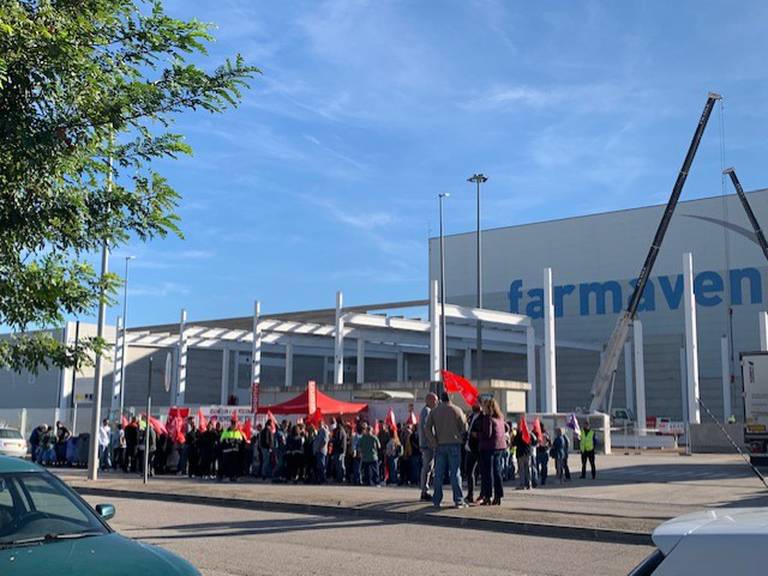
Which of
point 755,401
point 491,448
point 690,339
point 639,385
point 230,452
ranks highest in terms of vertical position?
point 690,339

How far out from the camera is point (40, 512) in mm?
5805

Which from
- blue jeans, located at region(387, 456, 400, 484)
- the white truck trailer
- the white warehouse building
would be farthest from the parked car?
the white warehouse building

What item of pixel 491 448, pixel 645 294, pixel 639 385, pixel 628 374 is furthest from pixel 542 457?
pixel 645 294

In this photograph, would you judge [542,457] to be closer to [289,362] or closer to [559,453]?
[559,453]

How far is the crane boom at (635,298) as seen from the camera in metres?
40.0

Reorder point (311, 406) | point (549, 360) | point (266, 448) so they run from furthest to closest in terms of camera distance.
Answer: point (549, 360) → point (311, 406) → point (266, 448)

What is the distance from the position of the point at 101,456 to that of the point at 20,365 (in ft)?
67.2

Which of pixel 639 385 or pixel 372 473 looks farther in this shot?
pixel 639 385

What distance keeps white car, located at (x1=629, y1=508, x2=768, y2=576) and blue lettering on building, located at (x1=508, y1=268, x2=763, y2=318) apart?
5671 centimetres

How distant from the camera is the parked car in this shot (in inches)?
191

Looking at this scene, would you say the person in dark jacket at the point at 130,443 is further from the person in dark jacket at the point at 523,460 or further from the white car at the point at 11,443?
the person in dark jacket at the point at 523,460

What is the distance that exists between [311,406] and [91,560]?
21854 millimetres

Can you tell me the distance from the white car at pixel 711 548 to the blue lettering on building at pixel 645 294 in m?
56.7

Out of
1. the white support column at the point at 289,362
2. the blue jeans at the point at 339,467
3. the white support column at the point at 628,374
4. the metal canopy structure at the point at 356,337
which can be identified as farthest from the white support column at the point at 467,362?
the blue jeans at the point at 339,467
